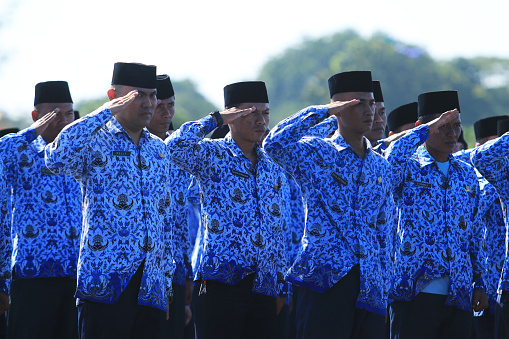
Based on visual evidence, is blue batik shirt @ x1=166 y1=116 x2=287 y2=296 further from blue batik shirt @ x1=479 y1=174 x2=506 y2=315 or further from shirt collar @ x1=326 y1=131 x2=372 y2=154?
blue batik shirt @ x1=479 y1=174 x2=506 y2=315

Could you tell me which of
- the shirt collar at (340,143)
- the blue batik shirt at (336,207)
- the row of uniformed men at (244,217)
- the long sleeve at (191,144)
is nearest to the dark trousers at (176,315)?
the row of uniformed men at (244,217)

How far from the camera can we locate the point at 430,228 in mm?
7277

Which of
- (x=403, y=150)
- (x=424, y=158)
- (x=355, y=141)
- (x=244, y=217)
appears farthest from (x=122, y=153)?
(x=424, y=158)

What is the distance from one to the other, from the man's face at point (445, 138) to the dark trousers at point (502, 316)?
1443 mm

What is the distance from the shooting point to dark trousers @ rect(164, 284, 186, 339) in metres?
7.60

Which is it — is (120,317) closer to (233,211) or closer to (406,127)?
(233,211)

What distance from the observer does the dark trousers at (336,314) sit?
6.17 m

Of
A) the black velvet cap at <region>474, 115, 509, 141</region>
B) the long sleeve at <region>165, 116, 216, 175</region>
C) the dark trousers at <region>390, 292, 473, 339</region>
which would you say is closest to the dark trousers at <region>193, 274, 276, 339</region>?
the long sleeve at <region>165, 116, 216, 175</region>

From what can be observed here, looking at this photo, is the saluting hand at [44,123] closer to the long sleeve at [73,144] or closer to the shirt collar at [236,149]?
the long sleeve at [73,144]

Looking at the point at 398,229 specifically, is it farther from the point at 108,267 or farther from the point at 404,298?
the point at 108,267

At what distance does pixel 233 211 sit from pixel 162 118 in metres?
A: 1.82

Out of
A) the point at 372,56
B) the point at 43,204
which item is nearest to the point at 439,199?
the point at 43,204

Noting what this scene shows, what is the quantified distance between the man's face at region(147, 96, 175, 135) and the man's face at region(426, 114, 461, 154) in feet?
8.20

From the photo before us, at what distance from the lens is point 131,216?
5.89m
